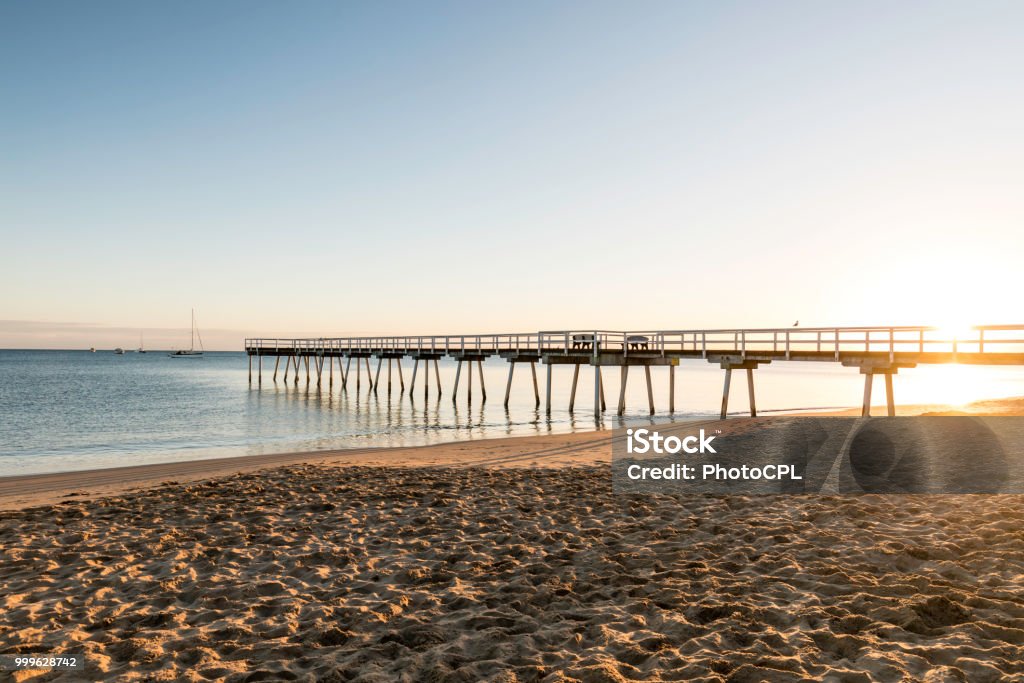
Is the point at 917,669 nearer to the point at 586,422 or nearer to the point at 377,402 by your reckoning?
the point at 586,422

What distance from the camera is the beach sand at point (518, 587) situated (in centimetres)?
474

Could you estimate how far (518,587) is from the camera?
6230mm

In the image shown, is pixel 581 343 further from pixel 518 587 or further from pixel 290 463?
pixel 518 587

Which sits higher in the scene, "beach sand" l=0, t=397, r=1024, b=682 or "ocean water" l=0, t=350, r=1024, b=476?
"beach sand" l=0, t=397, r=1024, b=682

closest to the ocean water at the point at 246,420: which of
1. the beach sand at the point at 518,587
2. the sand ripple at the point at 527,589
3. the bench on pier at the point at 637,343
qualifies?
the bench on pier at the point at 637,343

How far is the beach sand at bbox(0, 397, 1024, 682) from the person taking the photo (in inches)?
187

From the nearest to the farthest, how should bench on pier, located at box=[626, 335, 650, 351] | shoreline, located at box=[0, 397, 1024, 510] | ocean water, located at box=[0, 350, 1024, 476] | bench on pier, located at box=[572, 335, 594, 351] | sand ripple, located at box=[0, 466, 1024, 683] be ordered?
sand ripple, located at box=[0, 466, 1024, 683] < shoreline, located at box=[0, 397, 1024, 510] < ocean water, located at box=[0, 350, 1024, 476] < bench on pier, located at box=[626, 335, 650, 351] < bench on pier, located at box=[572, 335, 594, 351]

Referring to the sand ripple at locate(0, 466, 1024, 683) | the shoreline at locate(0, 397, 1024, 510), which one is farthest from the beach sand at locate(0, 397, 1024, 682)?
the shoreline at locate(0, 397, 1024, 510)

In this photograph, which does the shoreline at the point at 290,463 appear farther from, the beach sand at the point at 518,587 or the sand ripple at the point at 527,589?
the sand ripple at the point at 527,589

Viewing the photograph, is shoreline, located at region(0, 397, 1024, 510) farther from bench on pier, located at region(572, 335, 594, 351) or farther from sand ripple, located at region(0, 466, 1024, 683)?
bench on pier, located at region(572, 335, 594, 351)

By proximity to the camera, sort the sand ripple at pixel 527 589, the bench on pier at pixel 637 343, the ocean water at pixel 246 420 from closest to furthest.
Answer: the sand ripple at pixel 527 589
the ocean water at pixel 246 420
the bench on pier at pixel 637 343

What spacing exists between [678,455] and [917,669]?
1069 centimetres

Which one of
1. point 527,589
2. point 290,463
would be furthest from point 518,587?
point 290,463

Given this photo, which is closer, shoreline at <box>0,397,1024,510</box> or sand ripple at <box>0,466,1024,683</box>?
sand ripple at <box>0,466,1024,683</box>
